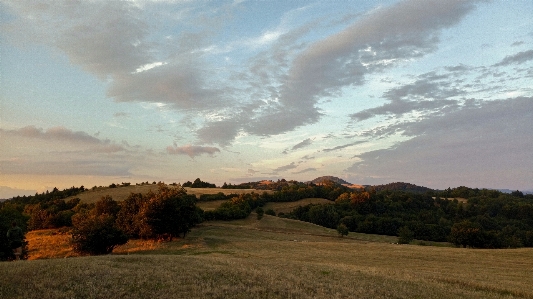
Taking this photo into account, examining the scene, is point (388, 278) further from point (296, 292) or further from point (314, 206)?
point (314, 206)

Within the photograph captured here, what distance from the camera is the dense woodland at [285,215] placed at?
178 ft

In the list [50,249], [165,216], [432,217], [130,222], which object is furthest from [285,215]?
[50,249]

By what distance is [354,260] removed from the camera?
40438 millimetres

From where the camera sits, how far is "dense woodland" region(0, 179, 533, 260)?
178 ft

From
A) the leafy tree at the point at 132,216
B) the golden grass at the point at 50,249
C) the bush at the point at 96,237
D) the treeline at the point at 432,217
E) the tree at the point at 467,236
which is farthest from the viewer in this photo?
the treeline at the point at 432,217

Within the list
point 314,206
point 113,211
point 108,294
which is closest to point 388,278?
point 108,294

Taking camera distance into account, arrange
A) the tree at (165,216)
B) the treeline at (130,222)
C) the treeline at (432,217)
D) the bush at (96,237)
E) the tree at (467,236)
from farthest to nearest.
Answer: the treeline at (432,217)
the tree at (467,236)
the tree at (165,216)
the treeline at (130,222)
the bush at (96,237)

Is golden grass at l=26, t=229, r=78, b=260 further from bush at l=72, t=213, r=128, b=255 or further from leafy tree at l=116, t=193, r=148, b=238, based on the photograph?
leafy tree at l=116, t=193, r=148, b=238

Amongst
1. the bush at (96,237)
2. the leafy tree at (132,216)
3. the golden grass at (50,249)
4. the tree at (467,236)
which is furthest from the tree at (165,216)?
the tree at (467,236)

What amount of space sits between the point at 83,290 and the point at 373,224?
11732 cm

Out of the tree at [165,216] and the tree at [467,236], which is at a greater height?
the tree at [165,216]

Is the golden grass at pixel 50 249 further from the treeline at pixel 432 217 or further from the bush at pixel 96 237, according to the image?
the treeline at pixel 432 217

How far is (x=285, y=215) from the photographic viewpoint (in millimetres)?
137625

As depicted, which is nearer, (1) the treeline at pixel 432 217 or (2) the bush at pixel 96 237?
(2) the bush at pixel 96 237
